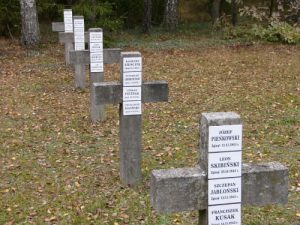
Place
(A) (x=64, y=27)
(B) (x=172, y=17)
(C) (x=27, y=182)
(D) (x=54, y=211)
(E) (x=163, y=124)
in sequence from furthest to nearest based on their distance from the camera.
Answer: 1. (B) (x=172, y=17)
2. (A) (x=64, y=27)
3. (E) (x=163, y=124)
4. (C) (x=27, y=182)
5. (D) (x=54, y=211)

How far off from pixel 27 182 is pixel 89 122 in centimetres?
332

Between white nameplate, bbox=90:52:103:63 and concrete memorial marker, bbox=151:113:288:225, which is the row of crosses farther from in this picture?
white nameplate, bbox=90:52:103:63

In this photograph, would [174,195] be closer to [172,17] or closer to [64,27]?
[64,27]

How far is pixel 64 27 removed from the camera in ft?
57.1

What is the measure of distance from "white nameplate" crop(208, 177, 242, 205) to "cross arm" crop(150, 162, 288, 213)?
5cm

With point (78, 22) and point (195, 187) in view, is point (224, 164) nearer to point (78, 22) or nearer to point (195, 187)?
point (195, 187)

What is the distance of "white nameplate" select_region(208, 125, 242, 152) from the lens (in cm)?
353

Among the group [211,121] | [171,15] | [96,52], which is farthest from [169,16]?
[211,121]

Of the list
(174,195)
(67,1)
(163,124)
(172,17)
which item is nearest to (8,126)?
(163,124)

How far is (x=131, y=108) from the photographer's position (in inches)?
284

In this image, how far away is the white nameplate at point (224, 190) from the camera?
146 inches

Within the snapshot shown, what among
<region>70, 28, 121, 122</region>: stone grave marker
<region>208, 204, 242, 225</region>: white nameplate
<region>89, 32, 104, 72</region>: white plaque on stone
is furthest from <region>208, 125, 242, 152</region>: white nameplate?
<region>89, 32, 104, 72</region>: white plaque on stone

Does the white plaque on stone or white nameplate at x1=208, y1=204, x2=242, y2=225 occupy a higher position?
the white plaque on stone

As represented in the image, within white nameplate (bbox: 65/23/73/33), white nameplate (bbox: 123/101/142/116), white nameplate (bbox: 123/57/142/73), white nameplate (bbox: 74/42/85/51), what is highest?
white nameplate (bbox: 123/57/142/73)
